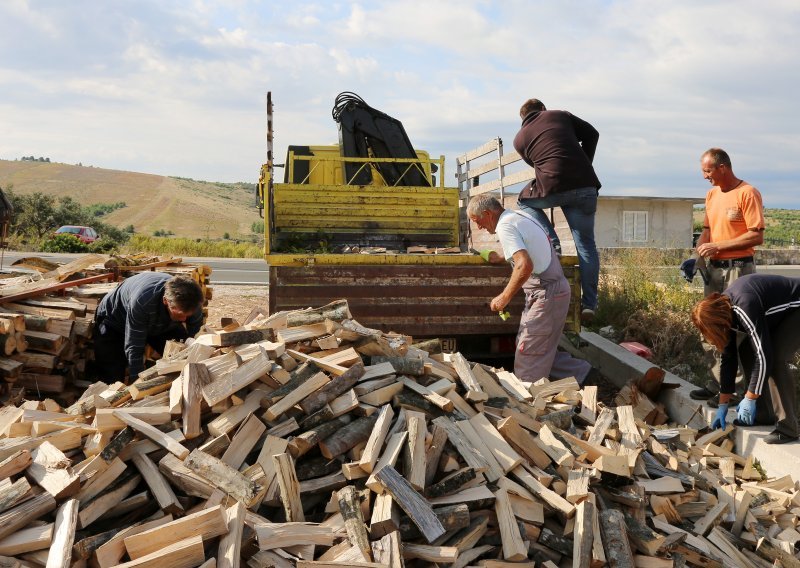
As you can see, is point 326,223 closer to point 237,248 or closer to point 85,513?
point 85,513

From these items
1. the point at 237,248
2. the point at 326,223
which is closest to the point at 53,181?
the point at 237,248

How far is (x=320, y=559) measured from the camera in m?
2.86

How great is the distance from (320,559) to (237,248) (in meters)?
31.3

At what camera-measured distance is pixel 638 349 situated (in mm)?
7160

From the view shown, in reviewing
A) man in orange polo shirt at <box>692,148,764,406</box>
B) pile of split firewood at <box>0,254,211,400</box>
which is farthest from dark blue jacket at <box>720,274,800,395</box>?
pile of split firewood at <box>0,254,211,400</box>

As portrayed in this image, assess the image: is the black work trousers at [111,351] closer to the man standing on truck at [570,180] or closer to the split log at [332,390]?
the split log at [332,390]

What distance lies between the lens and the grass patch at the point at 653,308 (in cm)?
734

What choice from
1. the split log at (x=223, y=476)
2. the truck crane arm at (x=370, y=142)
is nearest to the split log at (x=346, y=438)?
the split log at (x=223, y=476)

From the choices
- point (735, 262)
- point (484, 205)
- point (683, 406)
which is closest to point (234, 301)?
point (484, 205)

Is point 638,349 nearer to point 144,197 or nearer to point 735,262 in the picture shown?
point 735,262

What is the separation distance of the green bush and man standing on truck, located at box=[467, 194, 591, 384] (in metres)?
25.7

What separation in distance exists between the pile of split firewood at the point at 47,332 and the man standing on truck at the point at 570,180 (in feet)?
13.5

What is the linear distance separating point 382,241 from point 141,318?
157 inches

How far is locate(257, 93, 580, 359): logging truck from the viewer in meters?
6.02
